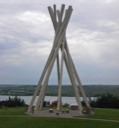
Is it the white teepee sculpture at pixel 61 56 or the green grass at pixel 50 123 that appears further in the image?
the white teepee sculpture at pixel 61 56

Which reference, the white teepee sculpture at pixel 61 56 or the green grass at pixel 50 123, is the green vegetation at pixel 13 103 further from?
the green grass at pixel 50 123

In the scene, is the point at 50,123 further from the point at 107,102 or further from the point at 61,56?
the point at 107,102

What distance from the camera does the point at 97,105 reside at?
1133 inches

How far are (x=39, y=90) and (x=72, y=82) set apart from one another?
279cm

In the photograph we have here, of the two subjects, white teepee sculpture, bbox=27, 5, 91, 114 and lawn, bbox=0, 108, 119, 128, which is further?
white teepee sculpture, bbox=27, 5, 91, 114

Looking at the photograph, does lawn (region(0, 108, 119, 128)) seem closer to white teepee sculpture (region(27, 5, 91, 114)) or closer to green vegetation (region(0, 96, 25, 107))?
white teepee sculpture (region(27, 5, 91, 114))

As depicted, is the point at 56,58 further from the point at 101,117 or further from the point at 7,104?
the point at 7,104

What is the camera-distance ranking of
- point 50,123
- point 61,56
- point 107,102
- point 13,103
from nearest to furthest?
point 50,123 < point 61,56 < point 107,102 < point 13,103

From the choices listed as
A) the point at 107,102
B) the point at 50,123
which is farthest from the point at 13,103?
the point at 50,123

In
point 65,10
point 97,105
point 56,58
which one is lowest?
point 97,105

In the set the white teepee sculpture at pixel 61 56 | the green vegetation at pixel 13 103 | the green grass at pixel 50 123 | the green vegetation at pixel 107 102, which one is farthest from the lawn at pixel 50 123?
the green vegetation at pixel 107 102

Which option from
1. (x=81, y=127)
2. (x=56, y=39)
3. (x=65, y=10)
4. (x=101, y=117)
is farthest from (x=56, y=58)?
(x=81, y=127)

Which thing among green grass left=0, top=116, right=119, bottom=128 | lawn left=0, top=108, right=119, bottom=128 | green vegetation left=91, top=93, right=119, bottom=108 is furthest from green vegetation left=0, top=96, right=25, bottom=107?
A: green grass left=0, top=116, right=119, bottom=128

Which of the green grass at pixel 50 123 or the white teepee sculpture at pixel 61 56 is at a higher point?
the white teepee sculpture at pixel 61 56
